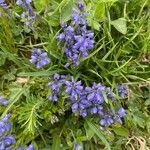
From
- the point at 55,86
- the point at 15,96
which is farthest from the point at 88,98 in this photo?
the point at 15,96

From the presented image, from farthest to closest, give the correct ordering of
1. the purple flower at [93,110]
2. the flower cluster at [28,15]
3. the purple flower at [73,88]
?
the flower cluster at [28,15] → the purple flower at [93,110] → the purple flower at [73,88]

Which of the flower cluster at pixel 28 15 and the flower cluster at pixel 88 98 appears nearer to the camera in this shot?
the flower cluster at pixel 88 98

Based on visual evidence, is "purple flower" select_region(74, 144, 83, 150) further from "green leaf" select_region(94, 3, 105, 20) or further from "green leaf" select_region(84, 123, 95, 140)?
"green leaf" select_region(94, 3, 105, 20)

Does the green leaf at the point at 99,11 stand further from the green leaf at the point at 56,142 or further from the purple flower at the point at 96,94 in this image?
the green leaf at the point at 56,142

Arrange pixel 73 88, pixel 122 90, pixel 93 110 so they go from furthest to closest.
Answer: pixel 122 90 < pixel 93 110 < pixel 73 88

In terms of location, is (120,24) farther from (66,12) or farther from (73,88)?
(73,88)

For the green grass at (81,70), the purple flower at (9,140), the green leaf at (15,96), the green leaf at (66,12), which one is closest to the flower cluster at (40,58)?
the green grass at (81,70)
